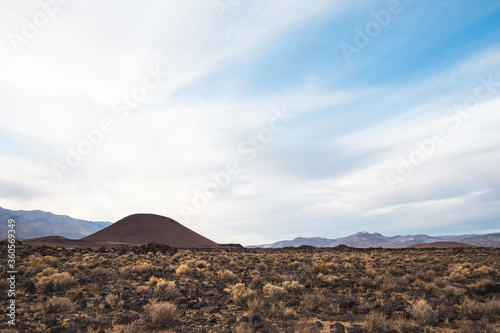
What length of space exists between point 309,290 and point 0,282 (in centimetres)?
1400

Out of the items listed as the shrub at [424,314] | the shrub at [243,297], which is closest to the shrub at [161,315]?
the shrub at [243,297]

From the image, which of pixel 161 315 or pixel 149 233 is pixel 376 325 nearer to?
pixel 161 315

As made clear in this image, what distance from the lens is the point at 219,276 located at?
16547mm

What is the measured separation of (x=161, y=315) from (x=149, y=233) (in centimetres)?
9947

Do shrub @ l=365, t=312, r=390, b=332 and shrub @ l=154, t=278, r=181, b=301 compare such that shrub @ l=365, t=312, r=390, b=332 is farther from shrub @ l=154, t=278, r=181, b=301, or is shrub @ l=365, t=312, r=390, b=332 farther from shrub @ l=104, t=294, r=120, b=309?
shrub @ l=104, t=294, r=120, b=309

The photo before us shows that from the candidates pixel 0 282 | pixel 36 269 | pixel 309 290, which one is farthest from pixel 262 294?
pixel 36 269

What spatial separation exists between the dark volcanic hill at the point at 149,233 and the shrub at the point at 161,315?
84.5 m

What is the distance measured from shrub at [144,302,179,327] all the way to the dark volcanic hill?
3328 inches

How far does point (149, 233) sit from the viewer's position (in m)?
99.7

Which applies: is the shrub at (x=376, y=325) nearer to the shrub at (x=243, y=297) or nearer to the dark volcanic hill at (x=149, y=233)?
the shrub at (x=243, y=297)

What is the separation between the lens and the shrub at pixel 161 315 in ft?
26.8

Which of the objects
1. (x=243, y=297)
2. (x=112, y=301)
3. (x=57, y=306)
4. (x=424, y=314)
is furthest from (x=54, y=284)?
(x=424, y=314)

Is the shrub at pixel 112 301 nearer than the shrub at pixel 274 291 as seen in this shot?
Yes

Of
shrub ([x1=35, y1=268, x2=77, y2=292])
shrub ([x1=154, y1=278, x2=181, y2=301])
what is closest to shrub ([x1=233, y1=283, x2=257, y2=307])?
shrub ([x1=154, y1=278, x2=181, y2=301])
